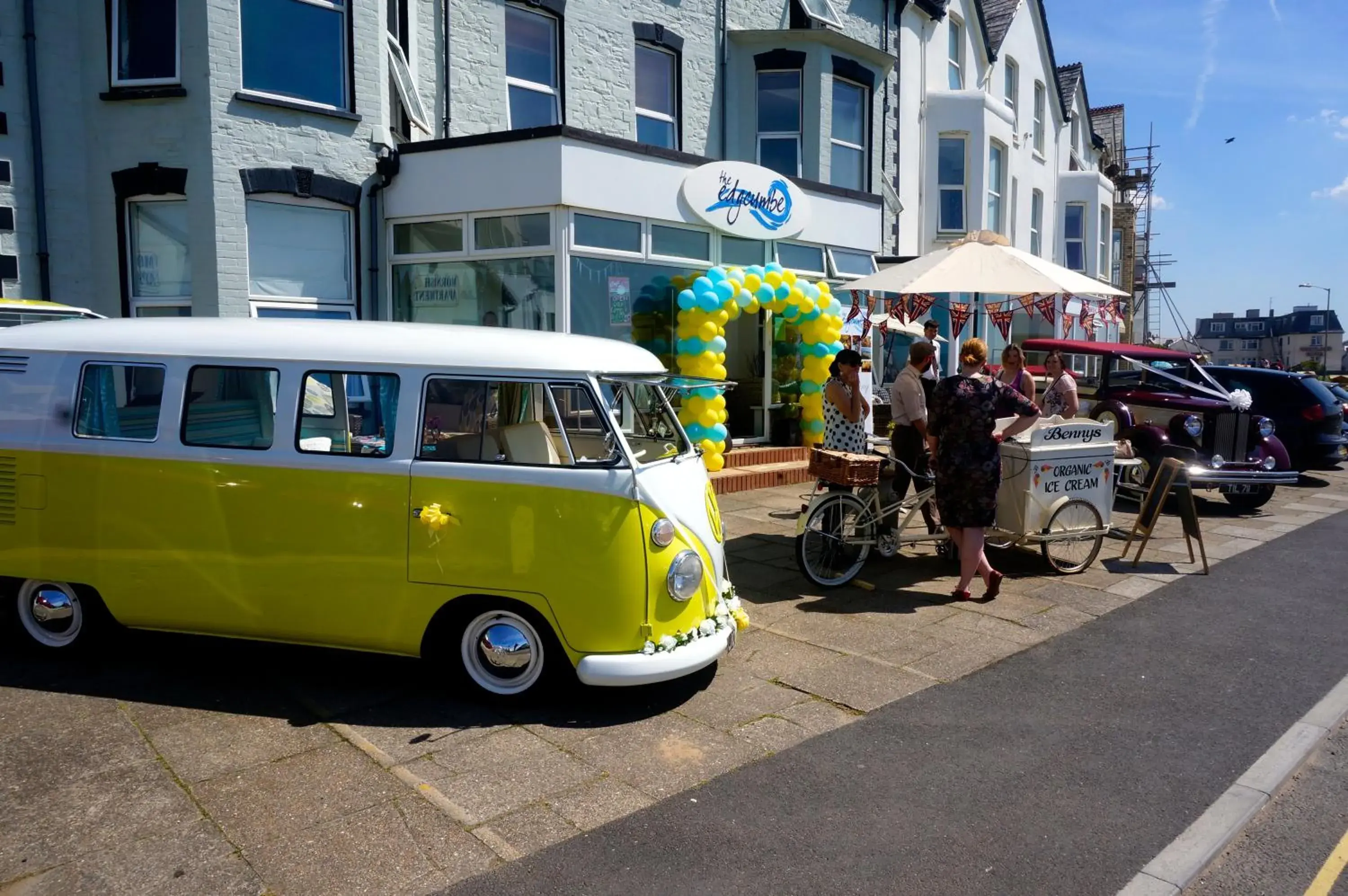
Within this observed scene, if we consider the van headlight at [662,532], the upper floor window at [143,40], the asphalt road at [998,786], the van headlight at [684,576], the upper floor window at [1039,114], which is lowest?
the asphalt road at [998,786]

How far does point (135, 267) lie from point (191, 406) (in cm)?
667

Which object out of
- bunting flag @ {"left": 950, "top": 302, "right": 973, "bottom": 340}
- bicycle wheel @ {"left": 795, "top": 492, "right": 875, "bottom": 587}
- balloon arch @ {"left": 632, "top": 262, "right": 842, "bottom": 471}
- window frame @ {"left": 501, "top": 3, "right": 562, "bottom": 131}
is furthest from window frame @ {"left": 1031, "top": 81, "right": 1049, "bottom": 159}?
bicycle wheel @ {"left": 795, "top": 492, "right": 875, "bottom": 587}

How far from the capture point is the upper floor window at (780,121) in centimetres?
1587

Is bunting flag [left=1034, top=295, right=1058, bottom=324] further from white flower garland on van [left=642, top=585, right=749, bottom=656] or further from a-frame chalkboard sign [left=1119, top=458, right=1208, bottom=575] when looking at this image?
white flower garland on van [left=642, top=585, right=749, bottom=656]

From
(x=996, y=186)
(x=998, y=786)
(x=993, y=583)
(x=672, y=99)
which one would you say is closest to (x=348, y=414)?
(x=998, y=786)

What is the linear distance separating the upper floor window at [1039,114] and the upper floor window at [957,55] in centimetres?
496

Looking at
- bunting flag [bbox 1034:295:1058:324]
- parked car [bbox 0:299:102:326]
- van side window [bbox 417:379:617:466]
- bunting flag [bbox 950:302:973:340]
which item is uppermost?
bunting flag [bbox 1034:295:1058:324]

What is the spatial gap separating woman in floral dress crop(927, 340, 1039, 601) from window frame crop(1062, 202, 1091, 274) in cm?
2318

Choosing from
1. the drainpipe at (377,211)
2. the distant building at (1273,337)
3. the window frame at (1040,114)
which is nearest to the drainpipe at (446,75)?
the drainpipe at (377,211)

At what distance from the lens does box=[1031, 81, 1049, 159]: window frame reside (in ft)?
84.9

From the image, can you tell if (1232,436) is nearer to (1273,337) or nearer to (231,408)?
(231,408)

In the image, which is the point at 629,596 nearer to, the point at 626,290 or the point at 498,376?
the point at 498,376

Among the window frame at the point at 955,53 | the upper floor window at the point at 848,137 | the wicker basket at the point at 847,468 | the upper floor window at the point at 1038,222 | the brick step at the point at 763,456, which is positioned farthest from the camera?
the upper floor window at the point at 1038,222

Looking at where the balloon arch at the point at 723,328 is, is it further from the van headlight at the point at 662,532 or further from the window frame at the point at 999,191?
the window frame at the point at 999,191
